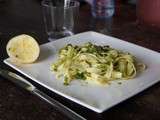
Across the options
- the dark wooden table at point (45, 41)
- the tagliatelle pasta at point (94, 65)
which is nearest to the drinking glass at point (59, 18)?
the dark wooden table at point (45, 41)

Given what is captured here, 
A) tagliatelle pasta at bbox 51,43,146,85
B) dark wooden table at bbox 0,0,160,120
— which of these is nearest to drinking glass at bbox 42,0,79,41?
dark wooden table at bbox 0,0,160,120

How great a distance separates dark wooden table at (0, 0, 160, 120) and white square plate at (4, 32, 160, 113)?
0.01m

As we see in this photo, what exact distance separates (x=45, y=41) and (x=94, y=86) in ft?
0.96

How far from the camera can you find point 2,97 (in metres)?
0.63

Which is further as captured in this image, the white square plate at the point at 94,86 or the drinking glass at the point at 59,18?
the drinking glass at the point at 59,18

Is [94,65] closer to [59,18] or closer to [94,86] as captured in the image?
[94,86]

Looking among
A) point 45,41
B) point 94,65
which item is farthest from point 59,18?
point 94,65

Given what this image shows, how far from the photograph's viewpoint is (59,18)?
889mm

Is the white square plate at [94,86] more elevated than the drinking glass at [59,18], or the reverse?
the drinking glass at [59,18]

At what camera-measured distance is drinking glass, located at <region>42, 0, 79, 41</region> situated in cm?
88

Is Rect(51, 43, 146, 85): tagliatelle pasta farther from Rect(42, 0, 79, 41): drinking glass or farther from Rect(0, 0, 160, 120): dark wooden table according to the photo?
Rect(42, 0, 79, 41): drinking glass

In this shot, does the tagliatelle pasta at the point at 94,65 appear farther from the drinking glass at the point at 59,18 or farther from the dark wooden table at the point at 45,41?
the drinking glass at the point at 59,18

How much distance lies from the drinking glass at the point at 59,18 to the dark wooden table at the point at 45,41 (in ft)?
0.10

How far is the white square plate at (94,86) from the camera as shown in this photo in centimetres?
58
